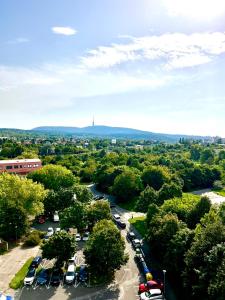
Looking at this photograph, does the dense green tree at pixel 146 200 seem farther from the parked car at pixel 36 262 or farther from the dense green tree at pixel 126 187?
the parked car at pixel 36 262

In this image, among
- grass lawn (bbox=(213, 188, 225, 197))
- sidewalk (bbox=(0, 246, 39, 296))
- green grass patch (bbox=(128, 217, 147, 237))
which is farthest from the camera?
grass lawn (bbox=(213, 188, 225, 197))

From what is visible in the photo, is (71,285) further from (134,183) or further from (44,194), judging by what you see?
(134,183)

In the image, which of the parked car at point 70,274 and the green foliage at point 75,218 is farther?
the green foliage at point 75,218

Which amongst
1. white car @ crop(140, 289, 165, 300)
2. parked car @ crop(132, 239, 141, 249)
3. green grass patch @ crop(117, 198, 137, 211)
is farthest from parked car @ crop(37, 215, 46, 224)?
white car @ crop(140, 289, 165, 300)

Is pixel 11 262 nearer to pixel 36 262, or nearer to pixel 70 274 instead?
pixel 36 262

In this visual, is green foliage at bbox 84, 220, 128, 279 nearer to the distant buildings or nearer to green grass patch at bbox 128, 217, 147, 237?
green grass patch at bbox 128, 217, 147, 237

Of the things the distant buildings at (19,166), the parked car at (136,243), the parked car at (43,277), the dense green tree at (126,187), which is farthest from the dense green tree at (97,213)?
the distant buildings at (19,166)

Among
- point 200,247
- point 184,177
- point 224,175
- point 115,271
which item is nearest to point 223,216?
point 200,247
